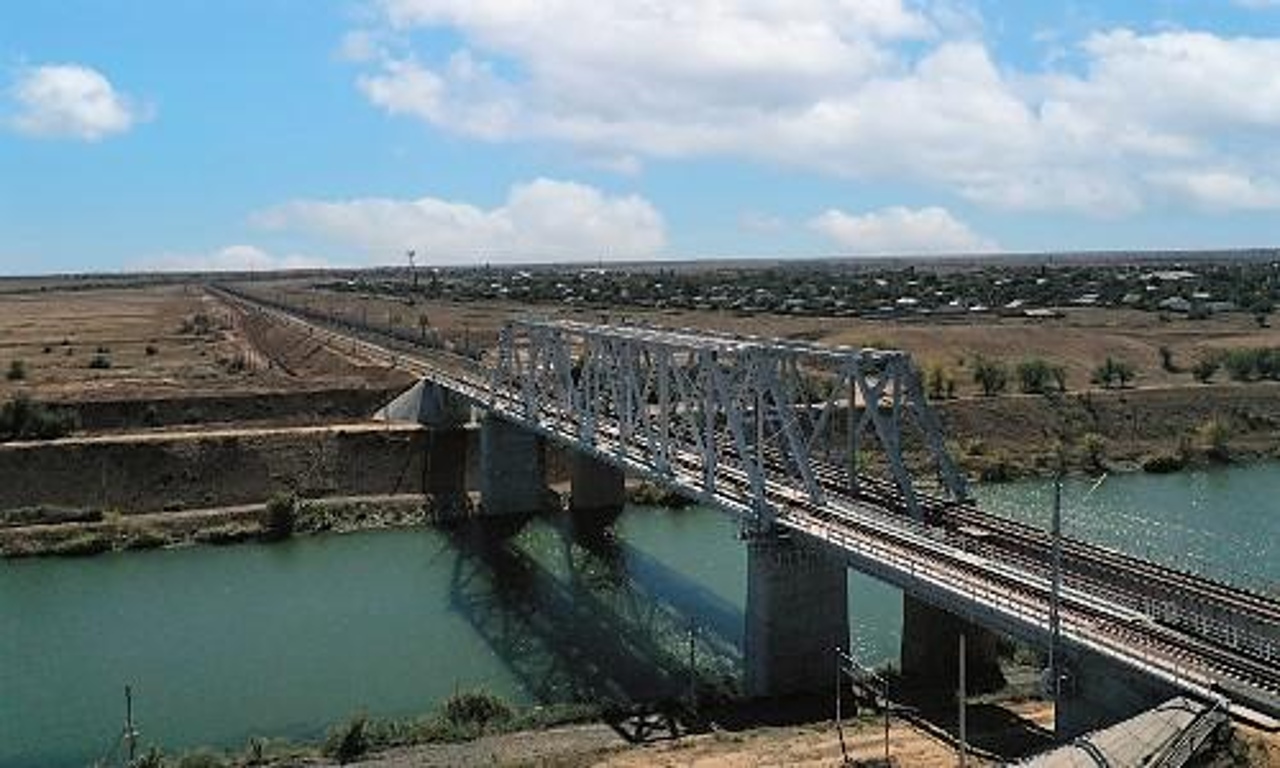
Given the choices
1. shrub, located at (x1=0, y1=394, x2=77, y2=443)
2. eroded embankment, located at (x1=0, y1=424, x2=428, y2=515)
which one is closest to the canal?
eroded embankment, located at (x1=0, y1=424, x2=428, y2=515)

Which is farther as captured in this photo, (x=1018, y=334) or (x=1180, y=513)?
(x=1018, y=334)

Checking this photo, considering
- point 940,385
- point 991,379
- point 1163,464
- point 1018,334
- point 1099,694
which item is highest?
point 1018,334

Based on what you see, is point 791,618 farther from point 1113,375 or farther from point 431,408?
point 1113,375

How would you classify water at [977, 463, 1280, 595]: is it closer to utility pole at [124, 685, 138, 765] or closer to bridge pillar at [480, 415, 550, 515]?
bridge pillar at [480, 415, 550, 515]

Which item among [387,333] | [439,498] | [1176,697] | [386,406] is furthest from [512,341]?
[387,333]

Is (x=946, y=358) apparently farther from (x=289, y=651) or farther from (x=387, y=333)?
(x=289, y=651)

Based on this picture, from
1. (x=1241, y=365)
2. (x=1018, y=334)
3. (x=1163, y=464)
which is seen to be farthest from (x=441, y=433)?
(x=1018, y=334)

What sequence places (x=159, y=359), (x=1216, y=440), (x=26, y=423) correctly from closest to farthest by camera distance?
(x=26, y=423) → (x=1216, y=440) → (x=159, y=359)
